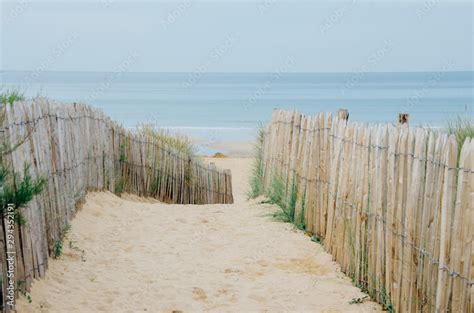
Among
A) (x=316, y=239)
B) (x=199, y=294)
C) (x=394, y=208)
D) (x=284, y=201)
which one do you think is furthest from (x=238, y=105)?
(x=394, y=208)

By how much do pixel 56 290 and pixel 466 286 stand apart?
3005mm

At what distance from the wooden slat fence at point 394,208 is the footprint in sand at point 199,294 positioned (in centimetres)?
130

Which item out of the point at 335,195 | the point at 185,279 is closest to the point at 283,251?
the point at 335,195

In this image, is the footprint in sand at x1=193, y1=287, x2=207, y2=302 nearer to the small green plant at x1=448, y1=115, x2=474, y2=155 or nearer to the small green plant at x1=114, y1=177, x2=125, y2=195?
the small green plant at x1=448, y1=115, x2=474, y2=155

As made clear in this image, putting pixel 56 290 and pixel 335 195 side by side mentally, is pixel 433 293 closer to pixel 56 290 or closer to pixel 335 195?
pixel 335 195

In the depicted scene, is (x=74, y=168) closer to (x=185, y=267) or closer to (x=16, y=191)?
(x=185, y=267)

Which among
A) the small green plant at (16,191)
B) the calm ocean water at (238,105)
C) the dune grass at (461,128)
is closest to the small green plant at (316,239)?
the dune grass at (461,128)

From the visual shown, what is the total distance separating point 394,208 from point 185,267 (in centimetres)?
227

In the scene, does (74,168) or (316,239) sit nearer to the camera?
(316,239)

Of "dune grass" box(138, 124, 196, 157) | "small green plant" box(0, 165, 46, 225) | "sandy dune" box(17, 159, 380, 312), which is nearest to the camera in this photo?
"small green plant" box(0, 165, 46, 225)

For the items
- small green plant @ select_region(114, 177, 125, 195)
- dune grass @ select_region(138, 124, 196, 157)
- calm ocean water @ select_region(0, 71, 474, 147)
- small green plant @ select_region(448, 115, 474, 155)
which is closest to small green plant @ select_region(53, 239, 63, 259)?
small green plant @ select_region(114, 177, 125, 195)

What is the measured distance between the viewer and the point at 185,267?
240 inches

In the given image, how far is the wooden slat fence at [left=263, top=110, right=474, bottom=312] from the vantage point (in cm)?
377

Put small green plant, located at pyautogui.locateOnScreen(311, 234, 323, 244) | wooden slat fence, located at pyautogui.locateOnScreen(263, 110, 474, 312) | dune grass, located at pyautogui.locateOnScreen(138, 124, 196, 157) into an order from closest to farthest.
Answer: wooden slat fence, located at pyautogui.locateOnScreen(263, 110, 474, 312) < small green plant, located at pyautogui.locateOnScreen(311, 234, 323, 244) < dune grass, located at pyautogui.locateOnScreen(138, 124, 196, 157)
